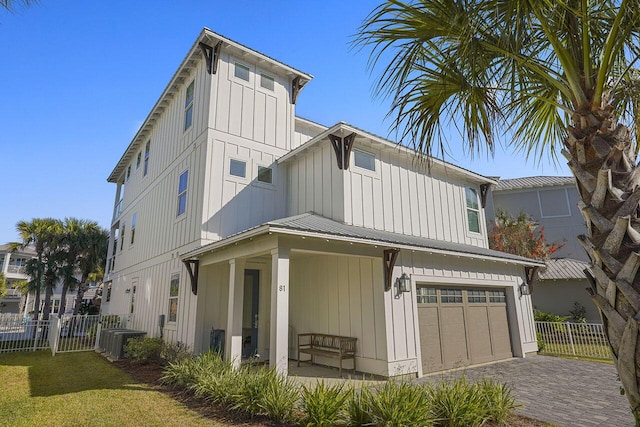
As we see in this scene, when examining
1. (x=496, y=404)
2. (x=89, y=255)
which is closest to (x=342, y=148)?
(x=496, y=404)

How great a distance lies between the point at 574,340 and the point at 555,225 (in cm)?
1209

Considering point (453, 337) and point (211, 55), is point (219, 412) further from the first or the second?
point (211, 55)

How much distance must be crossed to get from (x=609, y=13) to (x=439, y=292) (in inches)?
296

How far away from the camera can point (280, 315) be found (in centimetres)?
648

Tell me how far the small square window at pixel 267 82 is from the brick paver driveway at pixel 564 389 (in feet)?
33.6

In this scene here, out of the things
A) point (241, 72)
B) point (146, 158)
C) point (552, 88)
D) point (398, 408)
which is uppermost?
point (241, 72)

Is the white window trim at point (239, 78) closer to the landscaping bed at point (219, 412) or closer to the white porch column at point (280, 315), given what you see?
the white porch column at point (280, 315)

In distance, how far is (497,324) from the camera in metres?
11.2

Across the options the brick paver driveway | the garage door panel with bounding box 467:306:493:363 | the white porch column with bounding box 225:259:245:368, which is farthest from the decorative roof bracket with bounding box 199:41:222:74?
the garage door panel with bounding box 467:306:493:363

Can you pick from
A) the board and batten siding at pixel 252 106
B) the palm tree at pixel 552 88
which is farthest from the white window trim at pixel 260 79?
the palm tree at pixel 552 88

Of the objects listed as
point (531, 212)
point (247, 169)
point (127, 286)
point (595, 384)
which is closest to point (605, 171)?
point (595, 384)

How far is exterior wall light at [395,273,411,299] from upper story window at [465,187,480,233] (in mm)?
5832

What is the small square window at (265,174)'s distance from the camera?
11294 mm

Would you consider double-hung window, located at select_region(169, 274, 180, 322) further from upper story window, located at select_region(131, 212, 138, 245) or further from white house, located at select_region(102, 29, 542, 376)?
upper story window, located at select_region(131, 212, 138, 245)
